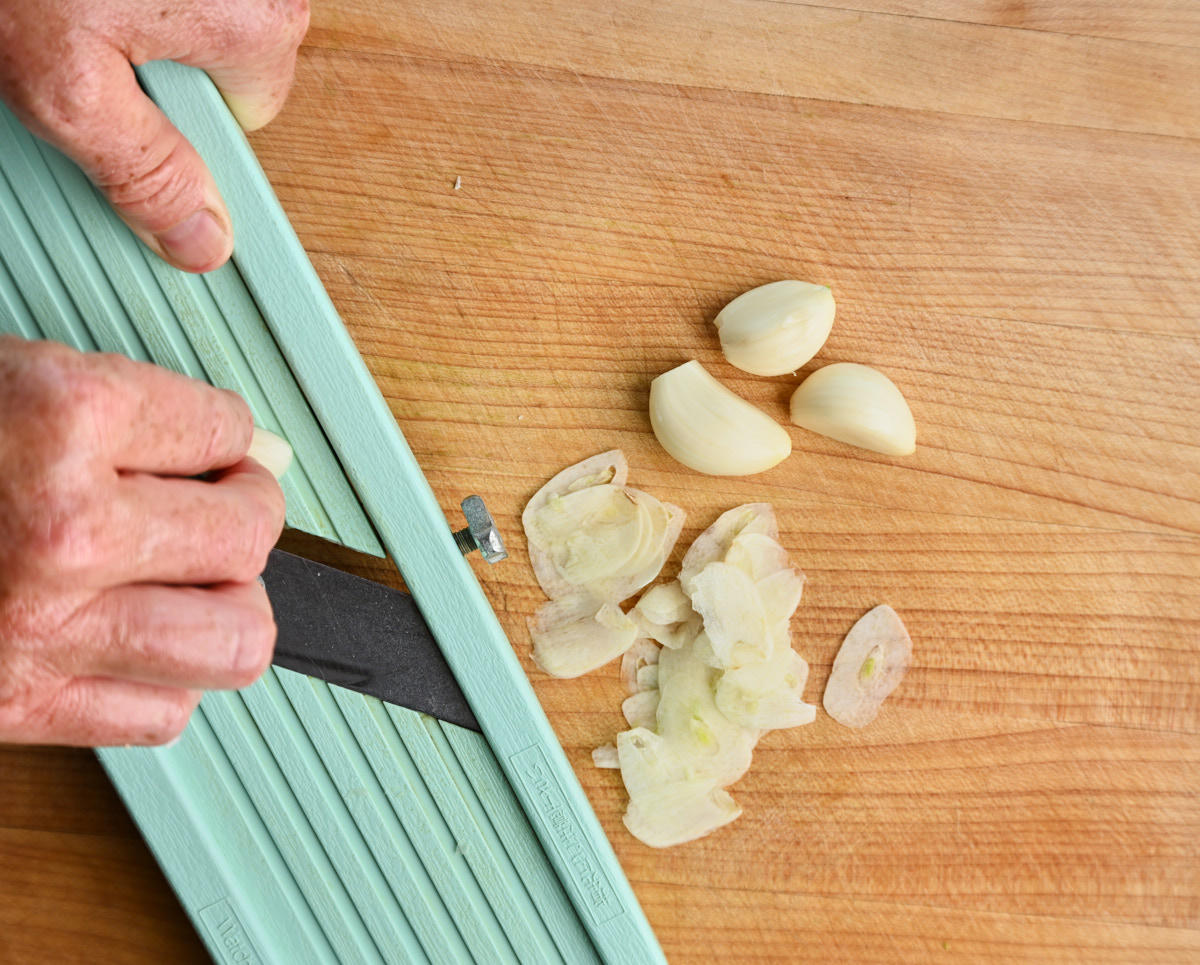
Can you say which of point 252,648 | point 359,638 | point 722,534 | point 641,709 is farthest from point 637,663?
point 252,648

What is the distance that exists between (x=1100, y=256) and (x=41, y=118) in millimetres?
963

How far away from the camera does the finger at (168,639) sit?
0.56 meters

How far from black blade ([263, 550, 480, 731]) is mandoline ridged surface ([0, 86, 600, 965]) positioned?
13mm

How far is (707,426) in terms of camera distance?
865 millimetres

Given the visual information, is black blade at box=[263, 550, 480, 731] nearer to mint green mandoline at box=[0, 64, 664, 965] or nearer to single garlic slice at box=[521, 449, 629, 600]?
mint green mandoline at box=[0, 64, 664, 965]

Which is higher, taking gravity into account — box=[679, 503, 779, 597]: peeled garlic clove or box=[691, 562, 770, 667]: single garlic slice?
box=[679, 503, 779, 597]: peeled garlic clove

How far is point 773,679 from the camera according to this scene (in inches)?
34.8

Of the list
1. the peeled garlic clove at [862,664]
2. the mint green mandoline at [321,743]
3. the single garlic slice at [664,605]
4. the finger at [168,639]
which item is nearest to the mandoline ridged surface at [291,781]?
the mint green mandoline at [321,743]

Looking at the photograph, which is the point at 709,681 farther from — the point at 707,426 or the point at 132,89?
the point at 132,89

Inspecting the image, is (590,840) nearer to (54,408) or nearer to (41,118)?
(54,408)

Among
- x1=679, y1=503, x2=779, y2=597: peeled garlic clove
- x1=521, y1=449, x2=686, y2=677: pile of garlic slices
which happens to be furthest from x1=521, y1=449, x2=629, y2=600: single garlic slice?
x1=679, y1=503, x2=779, y2=597: peeled garlic clove

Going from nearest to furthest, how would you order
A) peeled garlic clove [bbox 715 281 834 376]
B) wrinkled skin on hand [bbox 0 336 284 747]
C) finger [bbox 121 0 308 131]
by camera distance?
wrinkled skin on hand [bbox 0 336 284 747], finger [bbox 121 0 308 131], peeled garlic clove [bbox 715 281 834 376]

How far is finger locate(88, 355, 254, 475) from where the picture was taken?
566 millimetres

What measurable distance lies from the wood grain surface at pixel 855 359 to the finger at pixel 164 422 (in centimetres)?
26
